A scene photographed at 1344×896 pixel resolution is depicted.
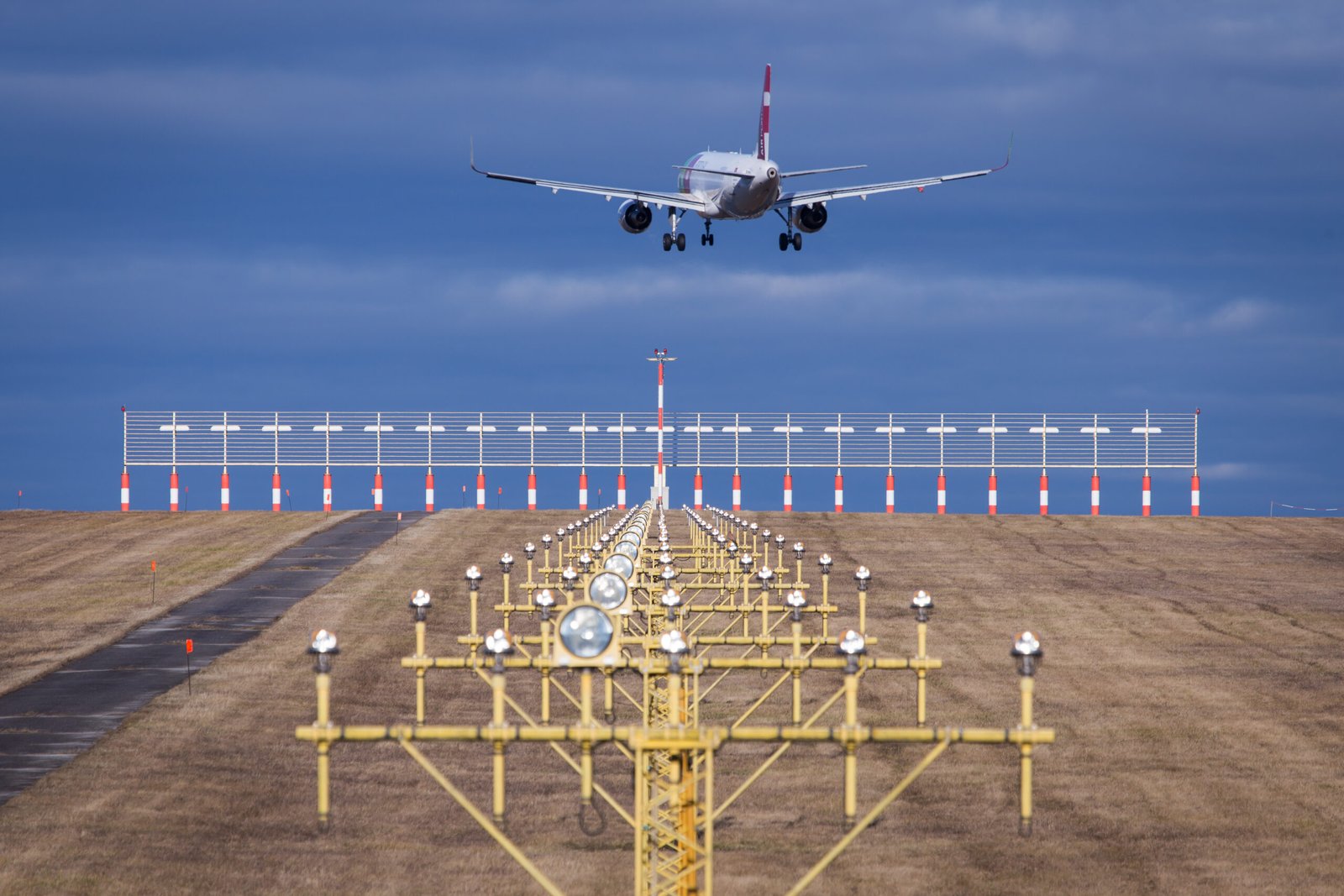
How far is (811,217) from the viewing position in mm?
71438

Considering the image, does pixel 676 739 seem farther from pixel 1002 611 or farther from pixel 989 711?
pixel 1002 611

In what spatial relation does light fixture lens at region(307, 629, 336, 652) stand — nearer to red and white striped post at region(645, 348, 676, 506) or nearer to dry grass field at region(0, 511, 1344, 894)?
dry grass field at region(0, 511, 1344, 894)

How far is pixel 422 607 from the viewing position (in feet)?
77.6

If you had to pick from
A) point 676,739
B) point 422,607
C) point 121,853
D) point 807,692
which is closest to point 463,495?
point 807,692

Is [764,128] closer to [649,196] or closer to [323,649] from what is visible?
[649,196]

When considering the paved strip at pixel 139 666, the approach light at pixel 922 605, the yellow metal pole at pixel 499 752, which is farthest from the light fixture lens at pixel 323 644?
the paved strip at pixel 139 666

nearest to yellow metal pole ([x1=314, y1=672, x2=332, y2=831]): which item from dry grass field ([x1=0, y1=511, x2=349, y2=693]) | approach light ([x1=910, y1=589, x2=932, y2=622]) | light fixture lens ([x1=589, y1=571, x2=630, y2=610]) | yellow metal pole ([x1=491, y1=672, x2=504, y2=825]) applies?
yellow metal pole ([x1=491, y1=672, x2=504, y2=825])

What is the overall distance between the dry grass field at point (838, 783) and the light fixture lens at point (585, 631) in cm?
857

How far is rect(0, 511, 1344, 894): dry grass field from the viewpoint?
29.2 m

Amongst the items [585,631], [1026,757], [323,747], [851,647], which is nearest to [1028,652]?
[1026,757]

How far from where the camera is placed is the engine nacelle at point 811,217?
71.1m

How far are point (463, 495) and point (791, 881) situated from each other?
200ft

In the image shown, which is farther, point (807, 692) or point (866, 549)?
point (866, 549)

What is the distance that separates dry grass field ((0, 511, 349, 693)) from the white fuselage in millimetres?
19982
